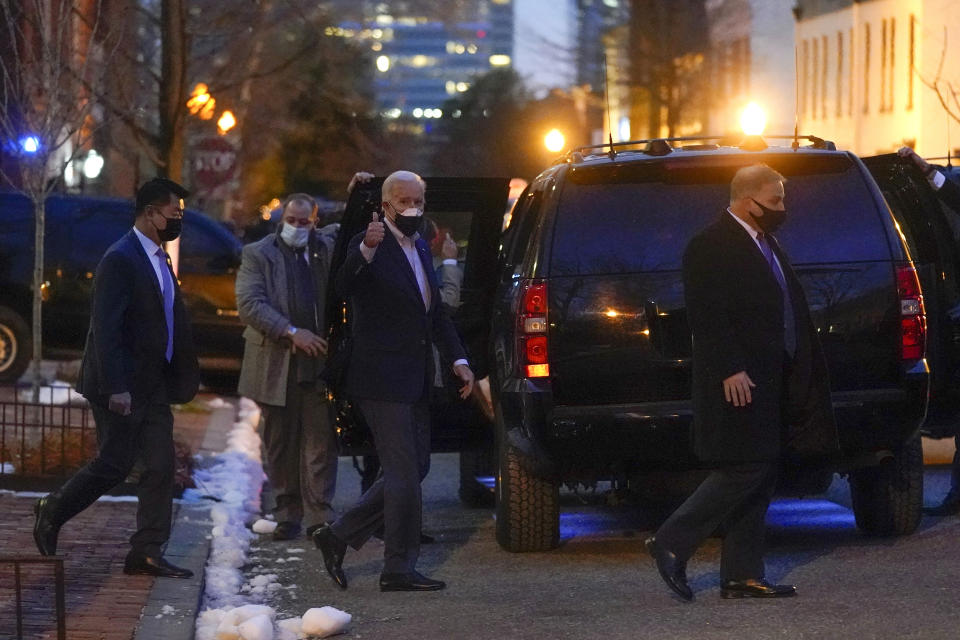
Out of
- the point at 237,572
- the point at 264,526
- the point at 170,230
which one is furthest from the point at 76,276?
the point at 170,230

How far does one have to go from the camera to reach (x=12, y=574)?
27.1ft

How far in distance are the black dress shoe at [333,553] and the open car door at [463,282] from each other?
3.61ft

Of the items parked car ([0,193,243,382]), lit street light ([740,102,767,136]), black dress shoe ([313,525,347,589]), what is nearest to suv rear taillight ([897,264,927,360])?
lit street light ([740,102,767,136])

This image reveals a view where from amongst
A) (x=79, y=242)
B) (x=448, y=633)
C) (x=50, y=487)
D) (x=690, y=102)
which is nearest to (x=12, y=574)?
(x=448, y=633)

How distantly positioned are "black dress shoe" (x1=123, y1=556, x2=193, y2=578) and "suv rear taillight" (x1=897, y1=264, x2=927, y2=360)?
3.36 metres

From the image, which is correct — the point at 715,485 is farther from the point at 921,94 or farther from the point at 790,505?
the point at 921,94

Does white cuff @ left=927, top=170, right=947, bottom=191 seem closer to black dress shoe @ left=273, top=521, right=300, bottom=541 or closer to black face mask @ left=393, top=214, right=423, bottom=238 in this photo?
black face mask @ left=393, top=214, right=423, bottom=238

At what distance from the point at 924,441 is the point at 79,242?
8.65 meters

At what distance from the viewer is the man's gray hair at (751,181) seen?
7.67 metres

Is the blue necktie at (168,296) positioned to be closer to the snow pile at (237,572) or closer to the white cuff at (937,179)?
the snow pile at (237,572)

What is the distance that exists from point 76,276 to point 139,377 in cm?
998

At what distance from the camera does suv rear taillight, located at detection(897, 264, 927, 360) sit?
859 centimetres

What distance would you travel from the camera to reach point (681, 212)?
8711 millimetres

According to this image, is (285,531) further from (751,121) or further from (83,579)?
(751,121)
